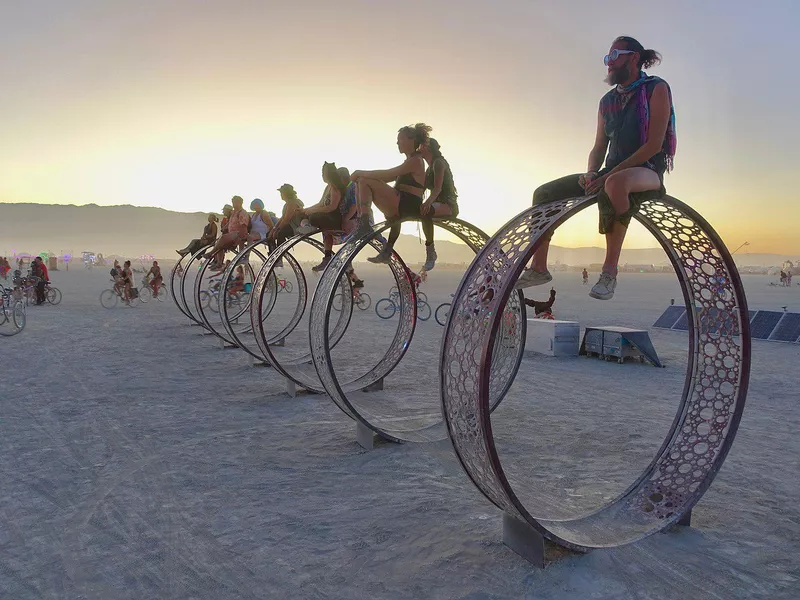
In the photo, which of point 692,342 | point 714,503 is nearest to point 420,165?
point 692,342

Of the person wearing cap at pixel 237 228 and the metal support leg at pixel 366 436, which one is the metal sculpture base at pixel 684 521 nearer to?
the metal support leg at pixel 366 436

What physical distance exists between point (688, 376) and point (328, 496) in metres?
2.96

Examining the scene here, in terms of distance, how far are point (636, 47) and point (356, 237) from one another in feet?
10.2

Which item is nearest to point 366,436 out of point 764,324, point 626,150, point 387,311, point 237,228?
point 626,150

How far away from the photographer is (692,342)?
4.18 m

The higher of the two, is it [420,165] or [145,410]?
[420,165]

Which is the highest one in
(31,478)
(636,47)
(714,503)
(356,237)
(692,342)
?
(636,47)

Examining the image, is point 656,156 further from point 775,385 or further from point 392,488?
point 775,385

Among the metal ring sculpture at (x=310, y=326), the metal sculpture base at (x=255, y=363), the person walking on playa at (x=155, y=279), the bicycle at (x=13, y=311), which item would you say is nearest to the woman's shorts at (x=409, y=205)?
the metal ring sculpture at (x=310, y=326)

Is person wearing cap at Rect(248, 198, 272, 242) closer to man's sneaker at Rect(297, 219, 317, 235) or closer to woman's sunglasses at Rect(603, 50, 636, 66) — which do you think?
man's sneaker at Rect(297, 219, 317, 235)

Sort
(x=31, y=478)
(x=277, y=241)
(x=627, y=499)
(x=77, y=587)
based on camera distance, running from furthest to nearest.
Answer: (x=277, y=241)
(x=31, y=478)
(x=627, y=499)
(x=77, y=587)

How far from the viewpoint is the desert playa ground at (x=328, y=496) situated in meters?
3.34

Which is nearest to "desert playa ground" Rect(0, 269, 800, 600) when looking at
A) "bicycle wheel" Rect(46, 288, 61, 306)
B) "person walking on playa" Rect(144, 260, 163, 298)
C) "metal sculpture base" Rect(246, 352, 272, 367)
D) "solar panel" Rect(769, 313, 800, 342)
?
"metal sculpture base" Rect(246, 352, 272, 367)

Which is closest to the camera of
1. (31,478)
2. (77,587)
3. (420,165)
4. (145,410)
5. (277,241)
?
(77,587)
